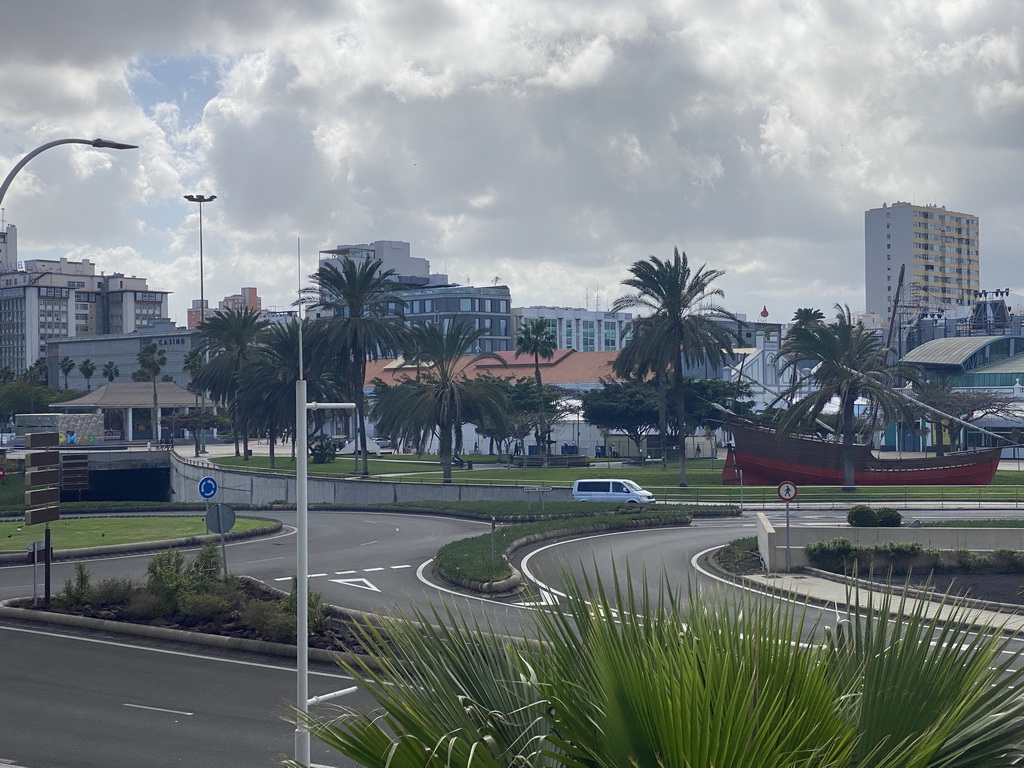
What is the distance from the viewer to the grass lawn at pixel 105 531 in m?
35.2

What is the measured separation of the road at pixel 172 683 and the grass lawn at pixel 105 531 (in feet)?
14.7

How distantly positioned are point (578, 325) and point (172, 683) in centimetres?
17311

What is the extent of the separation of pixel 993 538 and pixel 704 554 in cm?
841

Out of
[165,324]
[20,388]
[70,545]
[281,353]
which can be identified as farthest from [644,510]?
[165,324]

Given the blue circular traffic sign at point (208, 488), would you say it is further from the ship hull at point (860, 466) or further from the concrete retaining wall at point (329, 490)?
the ship hull at point (860, 466)

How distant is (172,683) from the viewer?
1738 centimetres

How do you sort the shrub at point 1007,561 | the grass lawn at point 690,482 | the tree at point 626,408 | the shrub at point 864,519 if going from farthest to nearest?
the tree at point 626,408, the grass lawn at point 690,482, the shrub at point 864,519, the shrub at point 1007,561

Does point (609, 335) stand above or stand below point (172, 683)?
above

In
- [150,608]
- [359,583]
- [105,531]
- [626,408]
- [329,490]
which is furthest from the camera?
[626,408]

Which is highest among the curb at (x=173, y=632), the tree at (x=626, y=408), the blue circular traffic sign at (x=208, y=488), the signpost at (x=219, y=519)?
the tree at (x=626, y=408)

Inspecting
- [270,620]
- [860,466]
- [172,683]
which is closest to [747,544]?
[270,620]

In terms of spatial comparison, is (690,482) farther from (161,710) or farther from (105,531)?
(161,710)

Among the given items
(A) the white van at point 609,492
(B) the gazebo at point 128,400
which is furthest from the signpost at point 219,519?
(B) the gazebo at point 128,400

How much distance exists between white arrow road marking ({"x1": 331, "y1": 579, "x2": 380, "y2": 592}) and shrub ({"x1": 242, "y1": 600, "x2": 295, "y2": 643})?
5.68 meters
